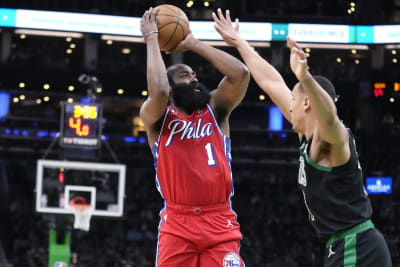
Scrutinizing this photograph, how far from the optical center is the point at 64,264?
15.8m

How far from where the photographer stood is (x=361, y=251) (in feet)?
13.2

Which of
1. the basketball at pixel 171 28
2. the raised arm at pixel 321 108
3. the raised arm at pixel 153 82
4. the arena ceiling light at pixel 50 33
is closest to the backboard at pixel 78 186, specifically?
the arena ceiling light at pixel 50 33

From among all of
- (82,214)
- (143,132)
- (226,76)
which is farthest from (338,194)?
(143,132)

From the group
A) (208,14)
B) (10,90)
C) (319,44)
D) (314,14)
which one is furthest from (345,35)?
(10,90)


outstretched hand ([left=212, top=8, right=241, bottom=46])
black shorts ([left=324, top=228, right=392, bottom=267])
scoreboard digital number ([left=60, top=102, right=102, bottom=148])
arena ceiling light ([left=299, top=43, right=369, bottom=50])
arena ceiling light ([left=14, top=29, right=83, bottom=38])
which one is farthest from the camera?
arena ceiling light ([left=299, top=43, right=369, bottom=50])

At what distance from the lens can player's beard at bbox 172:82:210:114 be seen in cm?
539

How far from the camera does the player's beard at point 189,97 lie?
5387mm

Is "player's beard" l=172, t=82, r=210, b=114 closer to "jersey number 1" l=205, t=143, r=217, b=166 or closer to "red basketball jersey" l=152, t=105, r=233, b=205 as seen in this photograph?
"red basketball jersey" l=152, t=105, r=233, b=205

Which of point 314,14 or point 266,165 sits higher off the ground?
point 314,14

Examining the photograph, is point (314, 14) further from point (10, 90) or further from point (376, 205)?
point (10, 90)

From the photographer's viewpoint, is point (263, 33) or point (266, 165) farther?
point (266, 165)

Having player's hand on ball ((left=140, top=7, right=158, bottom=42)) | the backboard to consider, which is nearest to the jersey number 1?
player's hand on ball ((left=140, top=7, right=158, bottom=42))

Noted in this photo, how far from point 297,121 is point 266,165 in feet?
69.8

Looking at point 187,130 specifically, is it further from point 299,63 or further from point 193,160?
point 299,63
